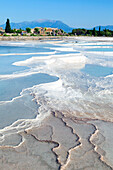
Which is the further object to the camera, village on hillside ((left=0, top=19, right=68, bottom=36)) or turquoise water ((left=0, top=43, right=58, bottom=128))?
village on hillside ((left=0, top=19, right=68, bottom=36))

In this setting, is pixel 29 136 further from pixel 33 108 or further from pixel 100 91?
pixel 100 91

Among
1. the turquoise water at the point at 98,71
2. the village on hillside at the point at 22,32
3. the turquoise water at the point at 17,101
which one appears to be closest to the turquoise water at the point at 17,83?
the turquoise water at the point at 17,101

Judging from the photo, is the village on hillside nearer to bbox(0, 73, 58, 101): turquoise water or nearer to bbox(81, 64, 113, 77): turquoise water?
bbox(81, 64, 113, 77): turquoise water

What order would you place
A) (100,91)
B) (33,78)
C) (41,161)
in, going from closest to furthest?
(41,161) < (100,91) < (33,78)

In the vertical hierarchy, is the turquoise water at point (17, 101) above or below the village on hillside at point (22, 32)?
below

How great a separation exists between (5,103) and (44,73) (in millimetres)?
3953

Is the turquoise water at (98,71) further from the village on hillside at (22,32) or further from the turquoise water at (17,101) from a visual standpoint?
the village on hillside at (22,32)

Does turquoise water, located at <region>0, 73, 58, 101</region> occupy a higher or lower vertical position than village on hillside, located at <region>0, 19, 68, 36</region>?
lower

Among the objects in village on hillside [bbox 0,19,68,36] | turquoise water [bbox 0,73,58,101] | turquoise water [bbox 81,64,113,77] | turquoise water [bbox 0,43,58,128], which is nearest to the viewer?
turquoise water [bbox 0,43,58,128]

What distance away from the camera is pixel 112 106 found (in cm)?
491

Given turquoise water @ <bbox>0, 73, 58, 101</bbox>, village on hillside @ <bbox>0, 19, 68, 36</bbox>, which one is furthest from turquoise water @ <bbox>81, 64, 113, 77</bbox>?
village on hillside @ <bbox>0, 19, 68, 36</bbox>

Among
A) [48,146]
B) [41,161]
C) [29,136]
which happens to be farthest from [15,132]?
[41,161]

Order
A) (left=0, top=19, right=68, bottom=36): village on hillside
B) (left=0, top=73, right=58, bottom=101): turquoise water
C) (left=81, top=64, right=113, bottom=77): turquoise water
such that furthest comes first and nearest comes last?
(left=0, top=19, right=68, bottom=36): village on hillside, (left=81, top=64, right=113, bottom=77): turquoise water, (left=0, top=73, right=58, bottom=101): turquoise water

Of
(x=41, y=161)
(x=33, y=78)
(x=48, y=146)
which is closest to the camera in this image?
Result: (x=41, y=161)
